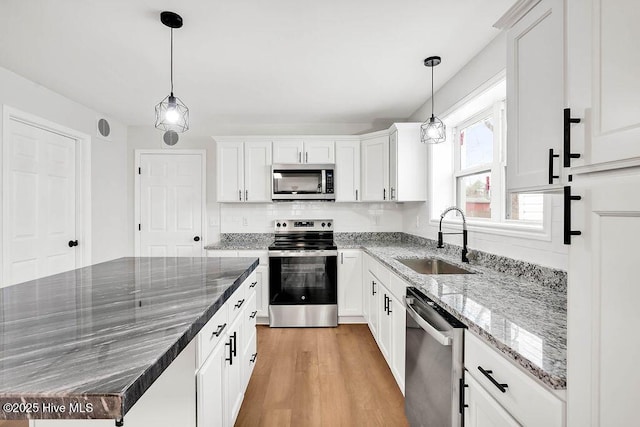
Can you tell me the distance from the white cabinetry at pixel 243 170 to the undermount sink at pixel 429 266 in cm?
188

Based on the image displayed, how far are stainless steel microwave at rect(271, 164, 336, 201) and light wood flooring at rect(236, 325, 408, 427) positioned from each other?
155cm

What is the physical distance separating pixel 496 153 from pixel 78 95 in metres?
3.90

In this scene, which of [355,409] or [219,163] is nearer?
[355,409]

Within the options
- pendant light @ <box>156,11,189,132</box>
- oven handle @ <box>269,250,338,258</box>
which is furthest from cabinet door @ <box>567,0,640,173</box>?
oven handle @ <box>269,250,338,258</box>

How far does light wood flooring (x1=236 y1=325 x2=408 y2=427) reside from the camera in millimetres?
1863

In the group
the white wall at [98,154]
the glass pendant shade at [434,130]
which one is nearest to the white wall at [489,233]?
the glass pendant shade at [434,130]

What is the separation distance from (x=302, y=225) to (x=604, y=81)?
3.33 meters

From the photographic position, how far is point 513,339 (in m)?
0.92

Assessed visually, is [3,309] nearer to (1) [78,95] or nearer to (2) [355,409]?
(2) [355,409]

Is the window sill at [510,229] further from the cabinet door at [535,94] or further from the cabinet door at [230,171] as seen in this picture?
the cabinet door at [230,171]

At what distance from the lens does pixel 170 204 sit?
3908mm

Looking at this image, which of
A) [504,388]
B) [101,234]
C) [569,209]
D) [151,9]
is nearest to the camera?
[569,209]

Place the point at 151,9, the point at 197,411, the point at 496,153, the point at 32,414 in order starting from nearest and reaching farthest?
the point at 32,414
the point at 197,411
the point at 151,9
the point at 496,153

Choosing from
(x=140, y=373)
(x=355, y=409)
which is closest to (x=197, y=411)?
(x=140, y=373)
